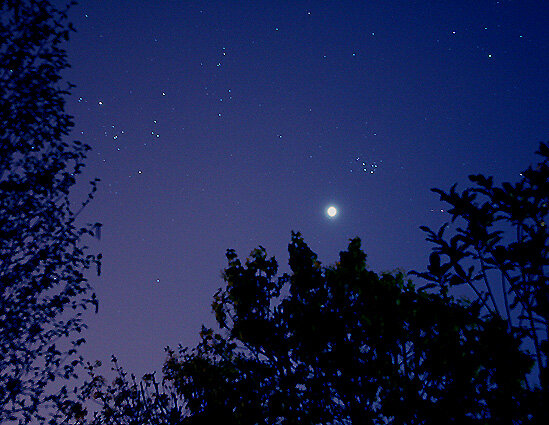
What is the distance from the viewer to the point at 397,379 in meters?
7.06

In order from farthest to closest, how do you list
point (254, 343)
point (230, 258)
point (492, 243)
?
point (230, 258) < point (254, 343) < point (492, 243)

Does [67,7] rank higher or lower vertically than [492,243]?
higher

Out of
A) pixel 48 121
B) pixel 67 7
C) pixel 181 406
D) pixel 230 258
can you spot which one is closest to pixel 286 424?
pixel 181 406

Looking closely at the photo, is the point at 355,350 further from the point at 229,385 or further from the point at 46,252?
the point at 46,252

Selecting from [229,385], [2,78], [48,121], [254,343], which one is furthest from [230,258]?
[2,78]

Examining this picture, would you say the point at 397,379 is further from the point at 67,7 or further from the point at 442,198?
the point at 67,7

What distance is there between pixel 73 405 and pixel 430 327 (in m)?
8.76

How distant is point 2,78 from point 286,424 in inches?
455

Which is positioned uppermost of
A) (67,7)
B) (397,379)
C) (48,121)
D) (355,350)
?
(67,7)

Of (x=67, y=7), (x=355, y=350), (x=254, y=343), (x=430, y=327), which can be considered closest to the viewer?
(x=430, y=327)

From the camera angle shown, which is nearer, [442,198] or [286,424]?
[442,198]

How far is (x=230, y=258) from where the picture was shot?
1259 cm

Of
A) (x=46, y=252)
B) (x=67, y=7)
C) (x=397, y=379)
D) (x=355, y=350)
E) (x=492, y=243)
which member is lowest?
(x=397, y=379)

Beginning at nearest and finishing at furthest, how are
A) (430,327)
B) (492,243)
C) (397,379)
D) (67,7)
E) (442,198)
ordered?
(492,243), (442,198), (430,327), (397,379), (67,7)
